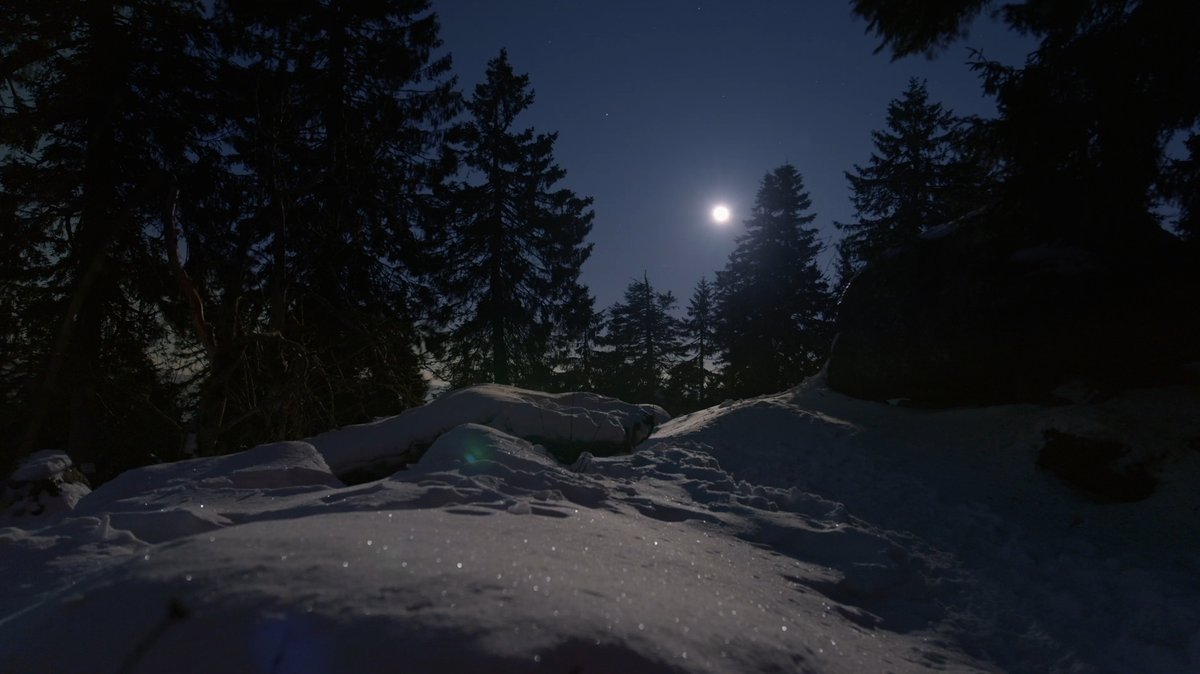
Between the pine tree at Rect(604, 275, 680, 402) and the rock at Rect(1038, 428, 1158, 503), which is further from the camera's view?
the pine tree at Rect(604, 275, 680, 402)

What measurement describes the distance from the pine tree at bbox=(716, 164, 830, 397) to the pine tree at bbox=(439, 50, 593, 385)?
26.5 feet

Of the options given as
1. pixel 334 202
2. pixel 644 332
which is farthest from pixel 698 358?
pixel 334 202

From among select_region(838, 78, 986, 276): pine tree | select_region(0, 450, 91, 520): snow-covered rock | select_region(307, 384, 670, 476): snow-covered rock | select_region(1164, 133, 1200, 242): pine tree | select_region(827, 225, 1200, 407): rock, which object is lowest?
select_region(0, 450, 91, 520): snow-covered rock

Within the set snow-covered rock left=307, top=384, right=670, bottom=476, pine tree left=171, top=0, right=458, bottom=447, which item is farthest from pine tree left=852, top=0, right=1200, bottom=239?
pine tree left=171, top=0, right=458, bottom=447

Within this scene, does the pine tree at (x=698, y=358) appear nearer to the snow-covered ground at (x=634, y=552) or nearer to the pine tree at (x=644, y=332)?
the pine tree at (x=644, y=332)

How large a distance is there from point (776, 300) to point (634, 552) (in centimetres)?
2226

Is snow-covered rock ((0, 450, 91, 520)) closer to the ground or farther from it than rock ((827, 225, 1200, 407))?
closer to the ground

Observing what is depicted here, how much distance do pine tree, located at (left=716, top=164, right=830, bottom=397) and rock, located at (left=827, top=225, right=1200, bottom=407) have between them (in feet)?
51.3

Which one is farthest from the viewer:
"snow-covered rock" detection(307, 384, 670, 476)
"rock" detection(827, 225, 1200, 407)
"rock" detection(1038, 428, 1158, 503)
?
"rock" detection(827, 225, 1200, 407)

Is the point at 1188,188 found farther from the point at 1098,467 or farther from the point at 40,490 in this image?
the point at 40,490

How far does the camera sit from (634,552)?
2846mm

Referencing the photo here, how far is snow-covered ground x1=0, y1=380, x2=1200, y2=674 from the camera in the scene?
1547mm

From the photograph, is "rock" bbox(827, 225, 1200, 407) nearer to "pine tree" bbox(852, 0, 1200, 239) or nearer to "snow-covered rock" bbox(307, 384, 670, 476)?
"pine tree" bbox(852, 0, 1200, 239)

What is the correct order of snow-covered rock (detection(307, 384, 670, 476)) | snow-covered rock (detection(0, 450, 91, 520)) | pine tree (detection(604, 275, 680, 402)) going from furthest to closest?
pine tree (detection(604, 275, 680, 402)) < snow-covered rock (detection(307, 384, 670, 476)) < snow-covered rock (detection(0, 450, 91, 520))
